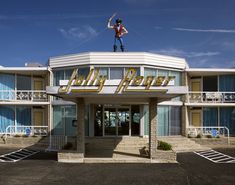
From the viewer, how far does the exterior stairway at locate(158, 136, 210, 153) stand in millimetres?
16003

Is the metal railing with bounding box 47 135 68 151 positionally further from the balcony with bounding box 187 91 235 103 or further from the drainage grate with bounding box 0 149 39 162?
the balcony with bounding box 187 91 235 103

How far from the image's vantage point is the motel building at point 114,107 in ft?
53.9

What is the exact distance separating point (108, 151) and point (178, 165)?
4678mm

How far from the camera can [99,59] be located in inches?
675

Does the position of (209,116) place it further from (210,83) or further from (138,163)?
(138,163)

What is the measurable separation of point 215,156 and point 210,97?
7085 mm

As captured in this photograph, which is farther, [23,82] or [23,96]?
[23,82]

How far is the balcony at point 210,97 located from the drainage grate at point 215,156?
528 centimetres

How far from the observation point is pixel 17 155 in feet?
46.3

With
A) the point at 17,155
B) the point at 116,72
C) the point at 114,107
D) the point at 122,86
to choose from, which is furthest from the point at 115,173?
the point at 116,72

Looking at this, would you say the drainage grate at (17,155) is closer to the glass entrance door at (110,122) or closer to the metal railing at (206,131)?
the glass entrance door at (110,122)

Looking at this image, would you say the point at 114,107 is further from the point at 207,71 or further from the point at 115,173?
the point at 207,71

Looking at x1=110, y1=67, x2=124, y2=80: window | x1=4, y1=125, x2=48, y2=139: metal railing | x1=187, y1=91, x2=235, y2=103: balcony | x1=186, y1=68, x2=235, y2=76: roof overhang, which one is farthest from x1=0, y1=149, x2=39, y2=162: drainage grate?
x1=186, y1=68, x2=235, y2=76: roof overhang

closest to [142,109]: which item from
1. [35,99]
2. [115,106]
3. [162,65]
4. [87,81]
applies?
[115,106]
